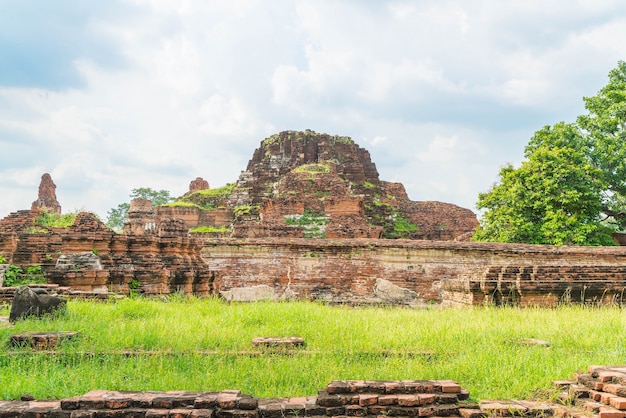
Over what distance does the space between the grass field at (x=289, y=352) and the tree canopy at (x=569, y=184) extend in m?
10.6

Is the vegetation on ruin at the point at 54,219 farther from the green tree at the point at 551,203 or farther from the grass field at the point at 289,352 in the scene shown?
the green tree at the point at 551,203

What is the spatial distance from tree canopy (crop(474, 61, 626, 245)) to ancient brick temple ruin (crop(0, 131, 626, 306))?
2.87 meters

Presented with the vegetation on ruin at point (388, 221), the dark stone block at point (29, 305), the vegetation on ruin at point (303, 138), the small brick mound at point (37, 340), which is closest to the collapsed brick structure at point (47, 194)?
the vegetation on ruin at point (303, 138)

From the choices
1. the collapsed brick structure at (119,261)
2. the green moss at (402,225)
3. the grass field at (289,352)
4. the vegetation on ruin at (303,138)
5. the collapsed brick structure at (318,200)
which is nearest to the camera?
the grass field at (289,352)

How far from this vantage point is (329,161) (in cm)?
3300

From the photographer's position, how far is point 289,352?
4613 mm

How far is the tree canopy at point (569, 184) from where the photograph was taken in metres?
16.3

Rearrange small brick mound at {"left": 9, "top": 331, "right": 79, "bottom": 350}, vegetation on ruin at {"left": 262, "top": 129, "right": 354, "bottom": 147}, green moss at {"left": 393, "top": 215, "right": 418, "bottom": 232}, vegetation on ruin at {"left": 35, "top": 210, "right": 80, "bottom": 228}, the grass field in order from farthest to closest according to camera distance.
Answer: vegetation on ruin at {"left": 262, "top": 129, "right": 354, "bottom": 147}, green moss at {"left": 393, "top": 215, "right": 418, "bottom": 232}, vegetation on ruin at {"left": 35, "top": 210, "right": 80, "bottom": 228}, small brick mound at {"left": 9, "top": 331, "right": 79, "bottom": 350}, the grass field

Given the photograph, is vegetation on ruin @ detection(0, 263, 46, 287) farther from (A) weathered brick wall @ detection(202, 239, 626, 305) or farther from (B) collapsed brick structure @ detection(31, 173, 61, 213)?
(B) collapsed brick structure @ detection(31, 173, 61, 213)

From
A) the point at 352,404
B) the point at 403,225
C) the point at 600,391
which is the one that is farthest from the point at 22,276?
the point at 403,225

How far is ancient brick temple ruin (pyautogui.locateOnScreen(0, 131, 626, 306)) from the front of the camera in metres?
8.55

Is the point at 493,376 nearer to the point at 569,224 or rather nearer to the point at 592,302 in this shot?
the point at 592,302

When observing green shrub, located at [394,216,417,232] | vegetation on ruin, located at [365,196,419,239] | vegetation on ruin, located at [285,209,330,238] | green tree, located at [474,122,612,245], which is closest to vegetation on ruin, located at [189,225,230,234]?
vegetation on ruin, located at [285,209,330,238]

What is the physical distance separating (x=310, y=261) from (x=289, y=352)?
8506 mm
